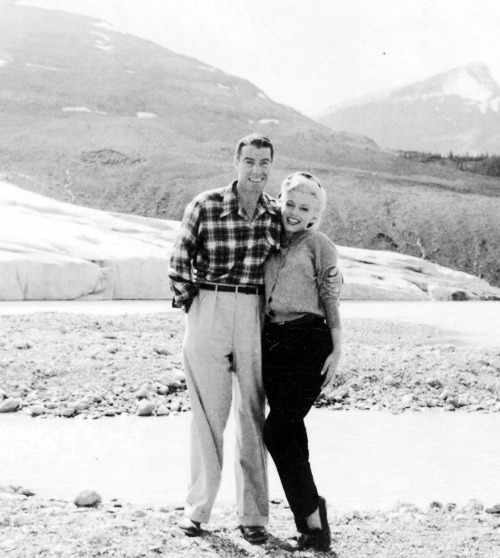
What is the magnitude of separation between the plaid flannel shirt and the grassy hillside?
46380 mm

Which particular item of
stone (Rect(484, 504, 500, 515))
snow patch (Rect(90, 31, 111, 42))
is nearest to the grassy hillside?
snow patch (Rect(90, 31, 111, 42))

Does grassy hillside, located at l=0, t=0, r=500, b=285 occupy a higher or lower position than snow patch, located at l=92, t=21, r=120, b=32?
lower

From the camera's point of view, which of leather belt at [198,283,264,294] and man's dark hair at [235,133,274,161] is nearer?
leather belt at [198,283,264,294]

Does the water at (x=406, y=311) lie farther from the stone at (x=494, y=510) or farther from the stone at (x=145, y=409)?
the stone at (x=494, y=510)

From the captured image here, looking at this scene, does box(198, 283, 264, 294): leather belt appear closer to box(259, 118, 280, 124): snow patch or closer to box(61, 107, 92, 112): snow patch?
box(61, 107, 92, 112): snow patch

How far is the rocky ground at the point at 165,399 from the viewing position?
14.0 feet

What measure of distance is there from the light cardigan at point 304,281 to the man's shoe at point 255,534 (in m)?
1.15

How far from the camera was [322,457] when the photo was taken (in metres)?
7.91

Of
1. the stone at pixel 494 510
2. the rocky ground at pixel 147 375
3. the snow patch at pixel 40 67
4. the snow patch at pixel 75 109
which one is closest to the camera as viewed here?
the stone at pixel 494 510

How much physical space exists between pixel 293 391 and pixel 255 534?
0.83 metres

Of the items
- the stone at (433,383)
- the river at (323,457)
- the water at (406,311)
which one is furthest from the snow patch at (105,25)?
the river at (323,457)

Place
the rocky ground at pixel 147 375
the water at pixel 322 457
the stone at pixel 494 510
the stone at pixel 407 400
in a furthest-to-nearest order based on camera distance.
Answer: the stone at pixel 407 400, the rocky ground at pixel 147 375, the water at pixel 322 457, the stone at pixel 494 510

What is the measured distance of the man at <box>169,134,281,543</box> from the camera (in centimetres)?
439

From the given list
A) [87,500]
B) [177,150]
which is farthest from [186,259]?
[177,150]
